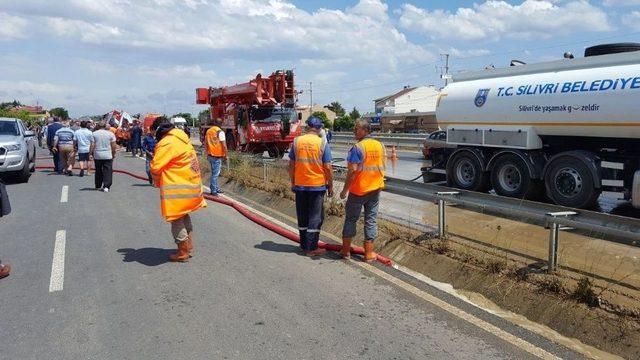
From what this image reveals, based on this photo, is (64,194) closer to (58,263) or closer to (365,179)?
(58,263)

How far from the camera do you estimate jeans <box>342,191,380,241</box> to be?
629cm

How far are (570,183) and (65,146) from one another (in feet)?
45.1

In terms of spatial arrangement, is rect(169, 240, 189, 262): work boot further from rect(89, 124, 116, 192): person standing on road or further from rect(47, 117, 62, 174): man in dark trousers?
rect(47, 117, 62, 174): man in dark trousers

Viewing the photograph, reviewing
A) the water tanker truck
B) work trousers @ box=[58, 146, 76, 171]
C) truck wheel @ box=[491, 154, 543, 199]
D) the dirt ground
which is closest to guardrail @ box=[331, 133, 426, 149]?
work trousers @ box=[58, 146, 76, 171]

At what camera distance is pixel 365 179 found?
6.16 meters

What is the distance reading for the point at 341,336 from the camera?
168 inches

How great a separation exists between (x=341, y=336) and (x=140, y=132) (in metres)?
23.3

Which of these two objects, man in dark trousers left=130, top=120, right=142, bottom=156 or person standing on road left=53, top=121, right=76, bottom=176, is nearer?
person standing on road left=53, top=121, right=76, bottom=176

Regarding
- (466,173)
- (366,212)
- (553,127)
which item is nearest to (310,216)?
(366,212)

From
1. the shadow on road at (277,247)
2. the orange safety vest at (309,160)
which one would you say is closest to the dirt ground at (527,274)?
the shadow on road at (277,247)

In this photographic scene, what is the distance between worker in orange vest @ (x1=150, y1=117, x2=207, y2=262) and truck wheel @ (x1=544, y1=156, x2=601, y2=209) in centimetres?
654

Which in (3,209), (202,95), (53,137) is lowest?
(3,209)

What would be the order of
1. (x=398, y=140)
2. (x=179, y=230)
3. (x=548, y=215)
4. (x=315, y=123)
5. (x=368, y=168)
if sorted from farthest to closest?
(x=398, y=140) < (x=315, y=123) < (x=179, y=230) < (x=368, y=168) < (x=548, y=215)

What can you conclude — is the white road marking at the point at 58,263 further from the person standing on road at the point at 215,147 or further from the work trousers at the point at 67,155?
the work trousers at the point at 67,155
